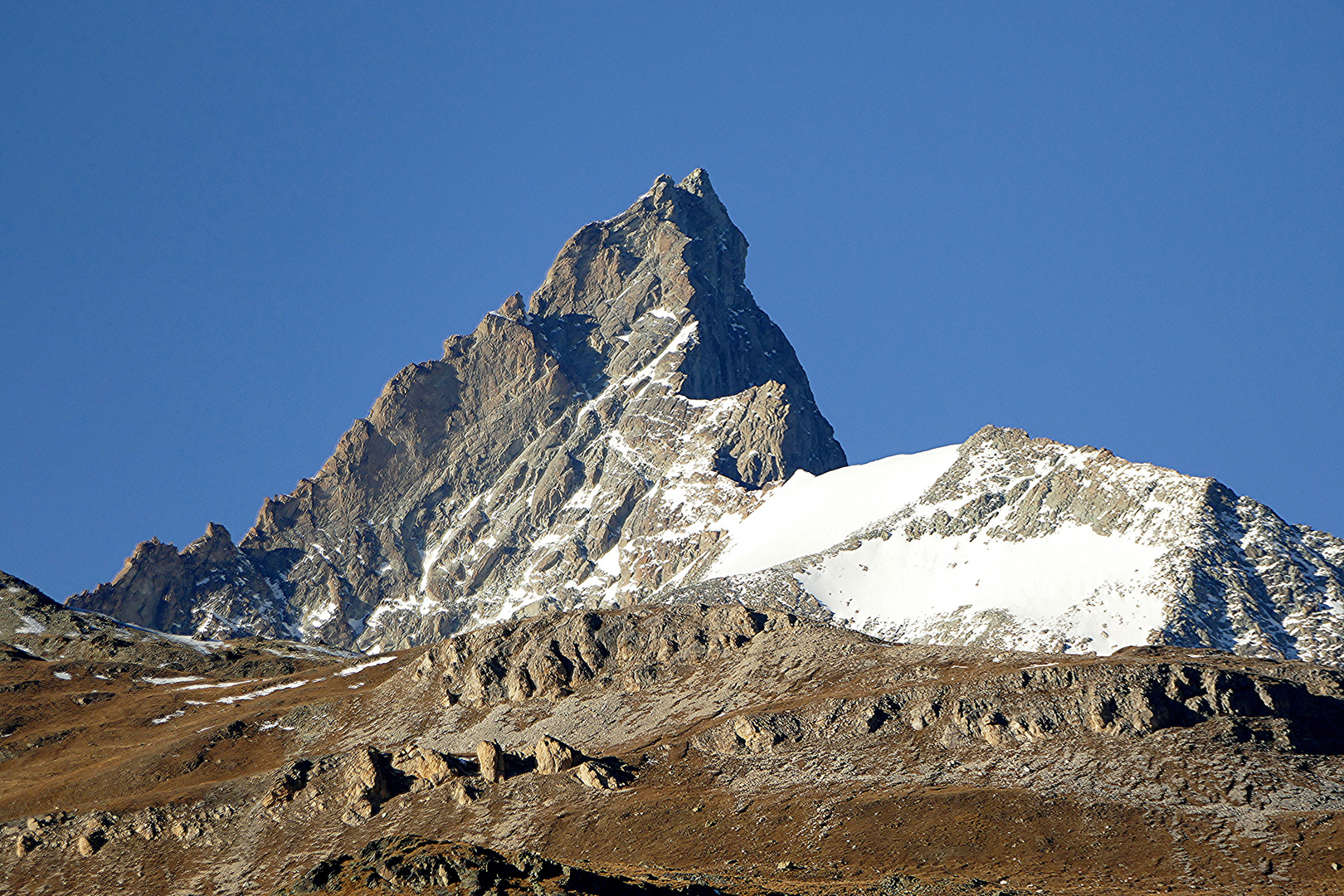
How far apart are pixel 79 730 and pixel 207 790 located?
147 feet

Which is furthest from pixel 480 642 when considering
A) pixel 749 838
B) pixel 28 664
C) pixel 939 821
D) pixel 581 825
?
pixel 28 664

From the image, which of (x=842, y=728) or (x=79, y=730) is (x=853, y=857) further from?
(x=79, y=730)

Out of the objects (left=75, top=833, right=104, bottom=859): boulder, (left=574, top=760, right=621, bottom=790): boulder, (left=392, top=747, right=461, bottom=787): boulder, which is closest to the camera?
(left=574, top=760, right=621, bottom=790): boulder

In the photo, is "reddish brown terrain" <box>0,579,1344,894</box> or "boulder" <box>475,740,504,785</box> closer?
"reddish brown terrain" <box>0,579,1344,894</box>

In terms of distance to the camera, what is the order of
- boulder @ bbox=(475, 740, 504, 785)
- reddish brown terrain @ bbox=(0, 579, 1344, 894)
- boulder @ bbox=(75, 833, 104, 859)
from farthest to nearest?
boulder @ bbox=(475, 740, 504, 785) < boulder @ bbox=(75, 833, 104, 859) < reddish brown terrain @ bbox=(0, 579, 1344, 894)

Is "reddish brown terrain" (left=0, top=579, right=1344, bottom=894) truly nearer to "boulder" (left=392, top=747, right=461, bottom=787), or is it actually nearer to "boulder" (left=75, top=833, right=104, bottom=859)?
"boulder" (left=75, top=833, right=104, bottom=859)

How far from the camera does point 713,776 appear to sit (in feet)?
326

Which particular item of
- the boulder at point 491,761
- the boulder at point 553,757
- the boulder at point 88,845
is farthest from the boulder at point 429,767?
the boulder at point 88,845

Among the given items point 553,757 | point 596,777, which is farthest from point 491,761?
point 596,777

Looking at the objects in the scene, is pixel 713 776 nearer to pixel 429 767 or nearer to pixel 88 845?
pixel 429 767

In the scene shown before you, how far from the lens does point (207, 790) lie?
112 m

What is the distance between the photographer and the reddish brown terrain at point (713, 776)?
76.0m

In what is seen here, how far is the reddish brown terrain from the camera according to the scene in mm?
76000

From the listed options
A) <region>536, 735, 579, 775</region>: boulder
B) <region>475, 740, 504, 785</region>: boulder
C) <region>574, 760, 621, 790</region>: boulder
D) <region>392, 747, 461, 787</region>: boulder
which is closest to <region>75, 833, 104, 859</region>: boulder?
<region>392, 747, 461, 787</region>: boulder
